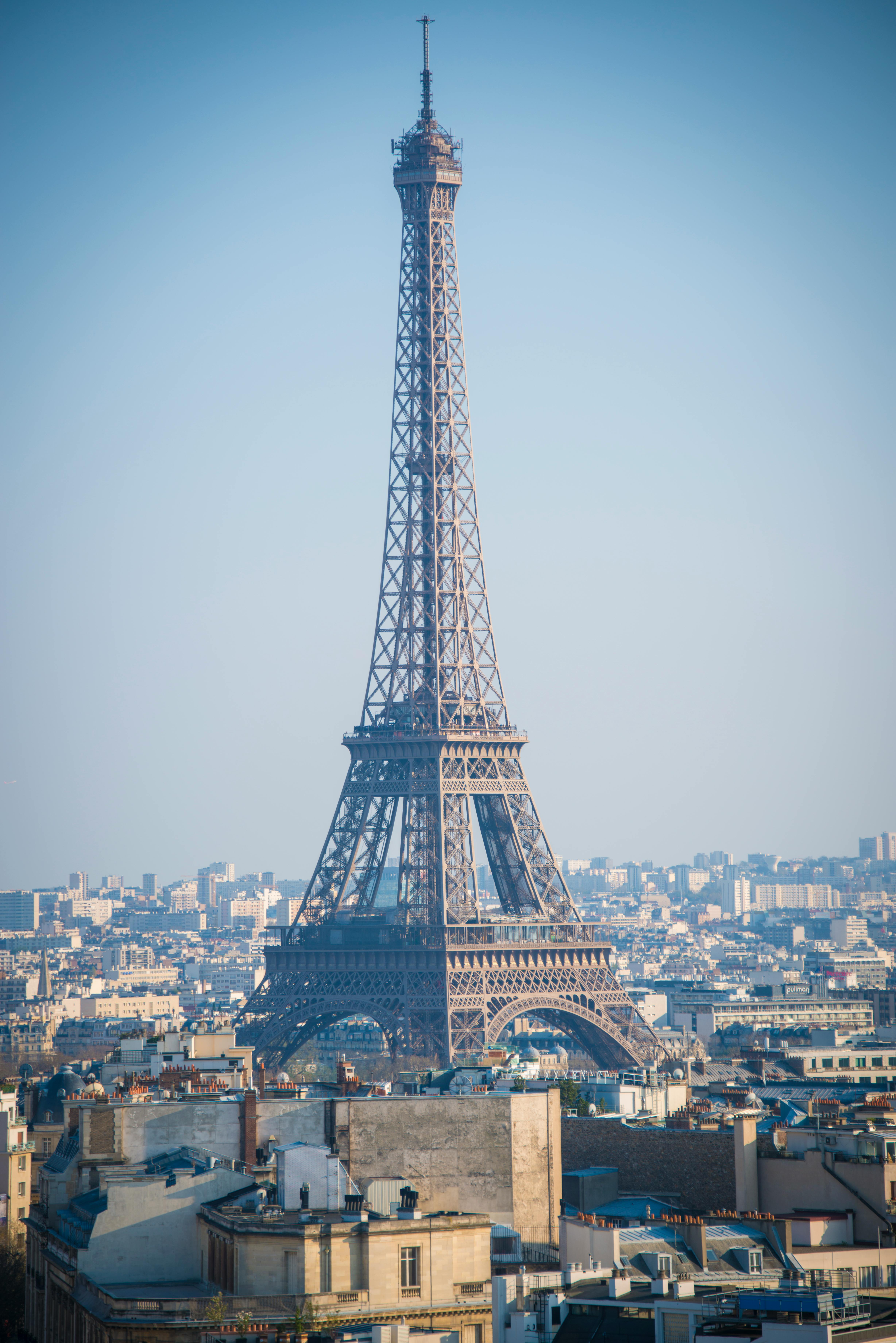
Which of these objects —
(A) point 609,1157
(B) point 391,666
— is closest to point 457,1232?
(A) point 609,1157

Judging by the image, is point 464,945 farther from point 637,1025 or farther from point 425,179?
point 425,179

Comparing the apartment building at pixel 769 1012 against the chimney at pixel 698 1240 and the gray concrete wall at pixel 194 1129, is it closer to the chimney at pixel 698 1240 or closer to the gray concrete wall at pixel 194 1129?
the gray concrete wall at pixel 194 1129

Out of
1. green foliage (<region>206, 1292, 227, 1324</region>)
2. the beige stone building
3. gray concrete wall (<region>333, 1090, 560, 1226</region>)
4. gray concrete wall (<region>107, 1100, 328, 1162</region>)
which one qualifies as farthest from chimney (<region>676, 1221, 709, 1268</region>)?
the beige stone building

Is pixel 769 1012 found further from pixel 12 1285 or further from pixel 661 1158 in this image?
pixel 661 1158

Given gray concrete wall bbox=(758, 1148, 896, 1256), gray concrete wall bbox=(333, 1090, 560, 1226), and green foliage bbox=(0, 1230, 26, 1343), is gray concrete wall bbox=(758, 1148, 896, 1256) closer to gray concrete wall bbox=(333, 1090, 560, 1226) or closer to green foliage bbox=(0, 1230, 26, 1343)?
gray concrete wall bbox=(333, 1090, 560, 1226)

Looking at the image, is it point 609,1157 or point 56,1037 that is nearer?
point 609,1157
